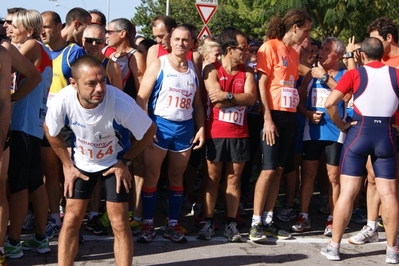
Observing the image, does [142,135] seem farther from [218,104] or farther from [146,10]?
[146,10]

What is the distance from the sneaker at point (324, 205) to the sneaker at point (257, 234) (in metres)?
1.72

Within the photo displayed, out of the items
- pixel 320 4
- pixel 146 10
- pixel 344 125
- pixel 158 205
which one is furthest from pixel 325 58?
pixel 146 10

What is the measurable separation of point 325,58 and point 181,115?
1.82m

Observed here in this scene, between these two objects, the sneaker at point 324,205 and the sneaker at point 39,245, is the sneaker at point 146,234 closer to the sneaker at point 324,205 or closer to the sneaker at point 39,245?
the sneaker at point 39,245

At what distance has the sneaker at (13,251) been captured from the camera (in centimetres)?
594

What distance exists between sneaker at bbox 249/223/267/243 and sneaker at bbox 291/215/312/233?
1.85 feet

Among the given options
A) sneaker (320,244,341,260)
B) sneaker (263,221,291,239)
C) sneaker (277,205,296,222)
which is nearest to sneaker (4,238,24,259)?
sneaker (263,221,291,239)

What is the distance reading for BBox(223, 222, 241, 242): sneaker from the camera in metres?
6.77

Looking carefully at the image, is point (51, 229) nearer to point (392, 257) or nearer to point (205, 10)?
point (392, 257)

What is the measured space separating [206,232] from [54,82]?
215 centimetres

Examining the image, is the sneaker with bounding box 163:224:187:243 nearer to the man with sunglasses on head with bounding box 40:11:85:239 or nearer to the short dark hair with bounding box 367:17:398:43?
the man with sunglasses on head with bounding box 40:11:85:239

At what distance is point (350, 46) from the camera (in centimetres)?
852

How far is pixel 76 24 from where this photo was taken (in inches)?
294

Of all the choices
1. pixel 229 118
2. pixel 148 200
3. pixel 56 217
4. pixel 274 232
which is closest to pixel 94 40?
pixel 229 118
